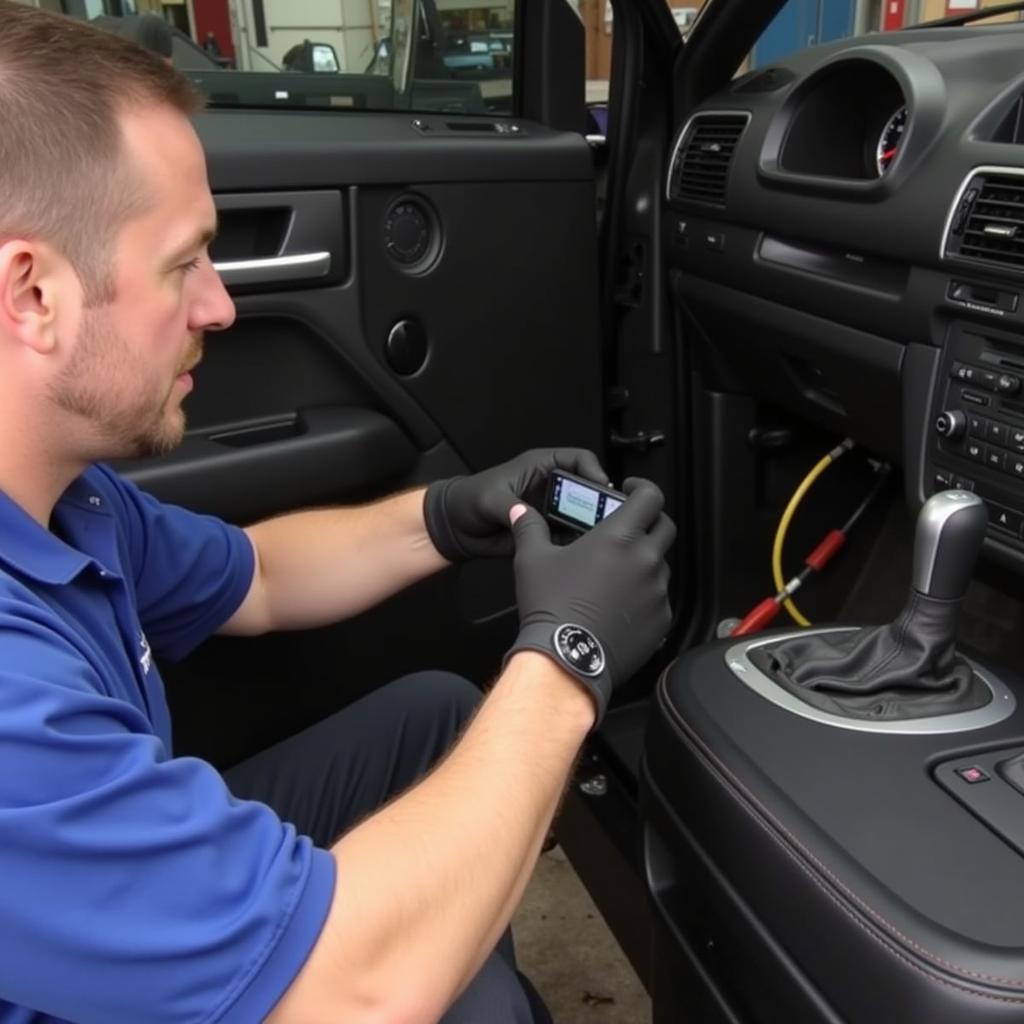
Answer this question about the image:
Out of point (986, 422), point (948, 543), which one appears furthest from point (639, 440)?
point (948, 543)

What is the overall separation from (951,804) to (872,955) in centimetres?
16

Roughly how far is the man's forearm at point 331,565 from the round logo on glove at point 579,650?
0.36 m

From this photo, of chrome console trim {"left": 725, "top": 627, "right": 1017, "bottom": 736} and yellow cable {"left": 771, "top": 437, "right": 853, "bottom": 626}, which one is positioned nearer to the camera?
chrome console trim {"left": 725, "top": 627, "right": 1017, "bottom": 736}

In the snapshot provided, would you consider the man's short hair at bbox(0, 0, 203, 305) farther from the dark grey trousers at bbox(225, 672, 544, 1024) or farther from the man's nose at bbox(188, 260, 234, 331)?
the dark grey trousers at bbox(225, 672, 544, 1024)

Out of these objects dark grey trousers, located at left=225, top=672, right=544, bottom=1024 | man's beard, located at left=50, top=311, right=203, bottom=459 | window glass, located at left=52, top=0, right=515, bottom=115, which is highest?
window glass, located at left=52, top=0, right=515, bottom=115

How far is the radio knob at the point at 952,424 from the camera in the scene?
1.10 metres

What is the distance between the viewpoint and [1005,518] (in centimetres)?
108

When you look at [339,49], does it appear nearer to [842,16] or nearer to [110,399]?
[110,399]

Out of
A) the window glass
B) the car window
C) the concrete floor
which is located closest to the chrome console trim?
the concrete floor

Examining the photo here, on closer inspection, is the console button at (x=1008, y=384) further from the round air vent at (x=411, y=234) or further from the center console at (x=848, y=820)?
the round air vent at (x=411, y=234)

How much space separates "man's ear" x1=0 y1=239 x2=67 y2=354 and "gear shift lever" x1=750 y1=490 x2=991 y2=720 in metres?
0.69

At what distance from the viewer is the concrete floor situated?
4.63ft

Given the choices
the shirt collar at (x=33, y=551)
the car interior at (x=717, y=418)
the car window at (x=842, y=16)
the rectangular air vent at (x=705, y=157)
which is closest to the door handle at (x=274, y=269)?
the car interior at (x=717, y=418)

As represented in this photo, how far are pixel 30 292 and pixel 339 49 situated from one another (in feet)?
3.40
